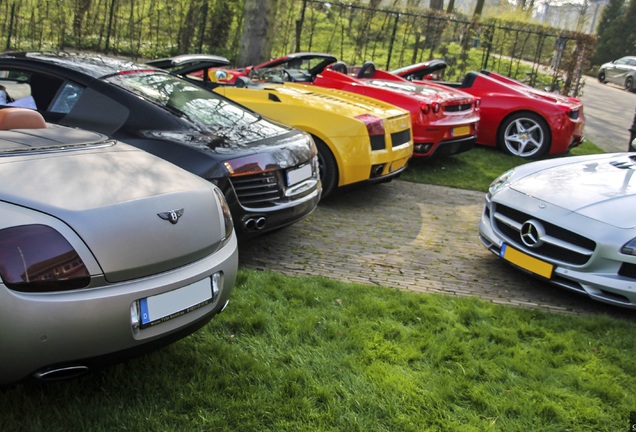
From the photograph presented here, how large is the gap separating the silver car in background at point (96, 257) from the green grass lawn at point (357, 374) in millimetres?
354

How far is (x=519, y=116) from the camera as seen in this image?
397 inches

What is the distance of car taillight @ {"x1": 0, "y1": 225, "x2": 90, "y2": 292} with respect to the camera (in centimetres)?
212

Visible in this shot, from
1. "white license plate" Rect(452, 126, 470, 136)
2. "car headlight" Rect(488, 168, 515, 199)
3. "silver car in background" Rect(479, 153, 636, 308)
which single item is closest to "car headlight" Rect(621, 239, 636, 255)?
"silver car in background" Rect(479, 153, 636, 308)

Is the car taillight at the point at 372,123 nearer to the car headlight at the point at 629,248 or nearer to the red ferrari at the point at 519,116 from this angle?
the car headlight at the point at 629,248

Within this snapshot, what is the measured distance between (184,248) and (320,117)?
3781mm

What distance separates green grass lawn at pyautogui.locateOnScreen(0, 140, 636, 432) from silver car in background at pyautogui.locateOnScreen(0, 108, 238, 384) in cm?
35

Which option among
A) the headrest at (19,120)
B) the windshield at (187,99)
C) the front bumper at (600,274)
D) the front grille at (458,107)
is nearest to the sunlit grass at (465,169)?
the front grille at (458,107)

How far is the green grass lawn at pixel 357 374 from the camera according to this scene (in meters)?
2.68

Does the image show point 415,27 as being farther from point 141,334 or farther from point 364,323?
point 141,334

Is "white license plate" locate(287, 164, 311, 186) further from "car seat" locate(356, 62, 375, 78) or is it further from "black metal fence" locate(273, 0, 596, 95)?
"black metal fence" locate(273, 0, 596, 95)

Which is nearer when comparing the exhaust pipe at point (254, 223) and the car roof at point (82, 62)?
the exhaust pipe at point (254, 223)

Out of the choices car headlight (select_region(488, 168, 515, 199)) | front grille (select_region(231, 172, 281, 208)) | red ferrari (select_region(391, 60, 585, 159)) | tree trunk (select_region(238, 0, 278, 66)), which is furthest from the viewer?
tree trunk (select_region(238, 0, 278, 66))

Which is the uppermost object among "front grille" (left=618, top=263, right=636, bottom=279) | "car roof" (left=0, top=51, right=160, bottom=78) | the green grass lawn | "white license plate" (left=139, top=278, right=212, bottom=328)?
"car roof" (left=0, top=51, right=160, bottom=78)

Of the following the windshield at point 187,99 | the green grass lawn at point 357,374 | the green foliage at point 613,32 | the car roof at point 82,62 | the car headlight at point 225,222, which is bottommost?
the green grass lawn at point 357,374
